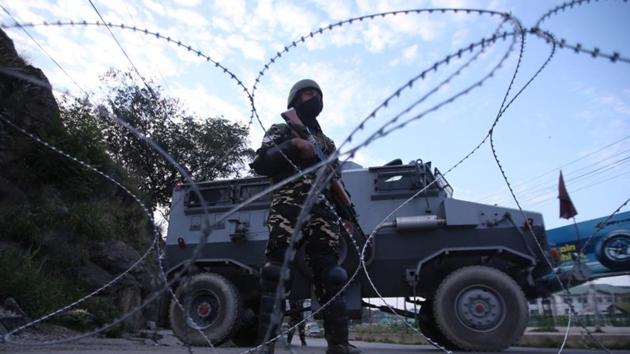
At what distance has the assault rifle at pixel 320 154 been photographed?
2.72m

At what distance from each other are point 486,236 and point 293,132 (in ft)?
9.12

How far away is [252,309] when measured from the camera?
546 cm

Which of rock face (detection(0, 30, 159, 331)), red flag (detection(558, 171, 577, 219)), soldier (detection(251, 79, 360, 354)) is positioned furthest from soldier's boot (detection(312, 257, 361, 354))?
rock face (detection(0, 30, 159, 331))

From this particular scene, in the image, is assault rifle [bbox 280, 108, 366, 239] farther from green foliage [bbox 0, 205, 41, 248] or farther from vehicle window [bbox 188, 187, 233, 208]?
green foliage [bbox 0, 205, 41, 248]

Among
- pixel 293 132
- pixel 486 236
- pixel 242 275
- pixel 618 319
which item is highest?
pixel 293 132

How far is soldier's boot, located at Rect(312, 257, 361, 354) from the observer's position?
8.13 feet

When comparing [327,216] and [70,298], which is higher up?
[327,216]

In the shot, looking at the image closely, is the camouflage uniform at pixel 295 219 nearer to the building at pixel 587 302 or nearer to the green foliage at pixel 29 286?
the building at pixel 587 302

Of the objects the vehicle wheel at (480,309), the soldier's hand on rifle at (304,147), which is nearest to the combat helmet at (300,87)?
the soldier's hand on rifle at (304,147)

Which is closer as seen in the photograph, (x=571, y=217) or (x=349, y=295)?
(x=571, y=217)

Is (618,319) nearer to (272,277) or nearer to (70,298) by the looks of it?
(272,277)

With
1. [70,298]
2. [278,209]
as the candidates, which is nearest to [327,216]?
[278,209]

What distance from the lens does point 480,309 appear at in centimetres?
422

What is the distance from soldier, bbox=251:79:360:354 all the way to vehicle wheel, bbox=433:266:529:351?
6.20 feet
